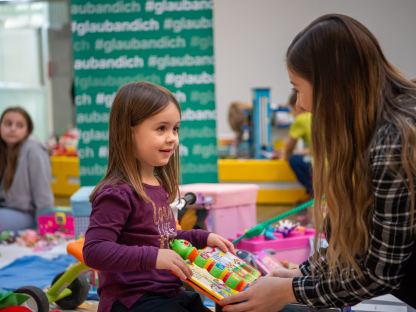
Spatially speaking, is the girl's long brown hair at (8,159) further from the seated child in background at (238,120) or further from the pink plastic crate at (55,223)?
the seated child in background at (238,120)

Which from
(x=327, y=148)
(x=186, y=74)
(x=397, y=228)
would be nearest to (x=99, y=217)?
(x=327, y=148)

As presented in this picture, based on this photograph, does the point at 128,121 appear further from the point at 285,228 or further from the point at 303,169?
the point at 303,169

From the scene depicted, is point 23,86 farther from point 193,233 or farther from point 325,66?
point 325,66

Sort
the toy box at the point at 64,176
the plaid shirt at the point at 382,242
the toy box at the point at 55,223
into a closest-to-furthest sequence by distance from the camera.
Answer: the plaid shirt at the point at 382,242, the toy box at the point at 55,223, the toy box at the point at 64,176

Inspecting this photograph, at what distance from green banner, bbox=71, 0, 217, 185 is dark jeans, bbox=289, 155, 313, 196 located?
1.41 metres

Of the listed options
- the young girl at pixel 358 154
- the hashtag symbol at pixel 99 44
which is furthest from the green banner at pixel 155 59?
the young girl at pixel 358 154

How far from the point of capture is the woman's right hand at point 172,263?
1358 mm

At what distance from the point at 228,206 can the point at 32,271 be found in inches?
40.4

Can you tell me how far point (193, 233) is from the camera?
167 centimetres

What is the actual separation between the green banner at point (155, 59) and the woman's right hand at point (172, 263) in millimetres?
1936

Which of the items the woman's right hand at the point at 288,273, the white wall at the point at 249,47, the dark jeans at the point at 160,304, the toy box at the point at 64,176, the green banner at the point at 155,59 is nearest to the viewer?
the dark jeans at the point at 160,304

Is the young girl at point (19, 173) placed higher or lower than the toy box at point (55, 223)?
higher

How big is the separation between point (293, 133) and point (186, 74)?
63.4 inches

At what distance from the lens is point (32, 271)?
2.93 meters
